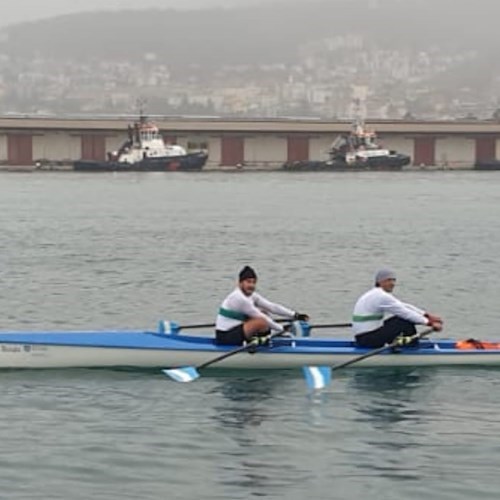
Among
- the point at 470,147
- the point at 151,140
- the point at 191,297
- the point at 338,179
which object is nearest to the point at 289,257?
the point at 191,297

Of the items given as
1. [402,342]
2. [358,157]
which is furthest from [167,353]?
[358,157]

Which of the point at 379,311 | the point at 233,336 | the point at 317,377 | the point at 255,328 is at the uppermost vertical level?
the point at 379,311

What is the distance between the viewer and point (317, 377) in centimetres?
2300

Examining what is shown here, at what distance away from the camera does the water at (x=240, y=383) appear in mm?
18031

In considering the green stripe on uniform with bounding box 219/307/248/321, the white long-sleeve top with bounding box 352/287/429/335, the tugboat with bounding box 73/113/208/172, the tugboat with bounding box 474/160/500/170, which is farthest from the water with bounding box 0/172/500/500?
the tugboat with bounding box 474/160/500/170

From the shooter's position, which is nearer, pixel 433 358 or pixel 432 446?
pixel 432 446

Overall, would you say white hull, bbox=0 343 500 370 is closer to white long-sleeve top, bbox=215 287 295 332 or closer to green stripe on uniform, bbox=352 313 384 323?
white long-sleeve top, bbox=215 287 295 332

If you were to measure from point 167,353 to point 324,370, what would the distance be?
2801mm

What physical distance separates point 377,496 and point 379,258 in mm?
36282

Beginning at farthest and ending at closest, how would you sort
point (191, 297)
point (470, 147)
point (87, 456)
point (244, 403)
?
1. point (470, 147)
2. point (191, 297)
3. point (244, 403)
4. point (87, 456)

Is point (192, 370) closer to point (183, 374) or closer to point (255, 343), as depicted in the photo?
point (183, 374)

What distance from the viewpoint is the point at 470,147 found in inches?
6403

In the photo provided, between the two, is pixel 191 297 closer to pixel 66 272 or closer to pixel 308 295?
pixel 308 295

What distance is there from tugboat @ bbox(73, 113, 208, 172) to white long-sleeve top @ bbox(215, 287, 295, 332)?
390 ft
